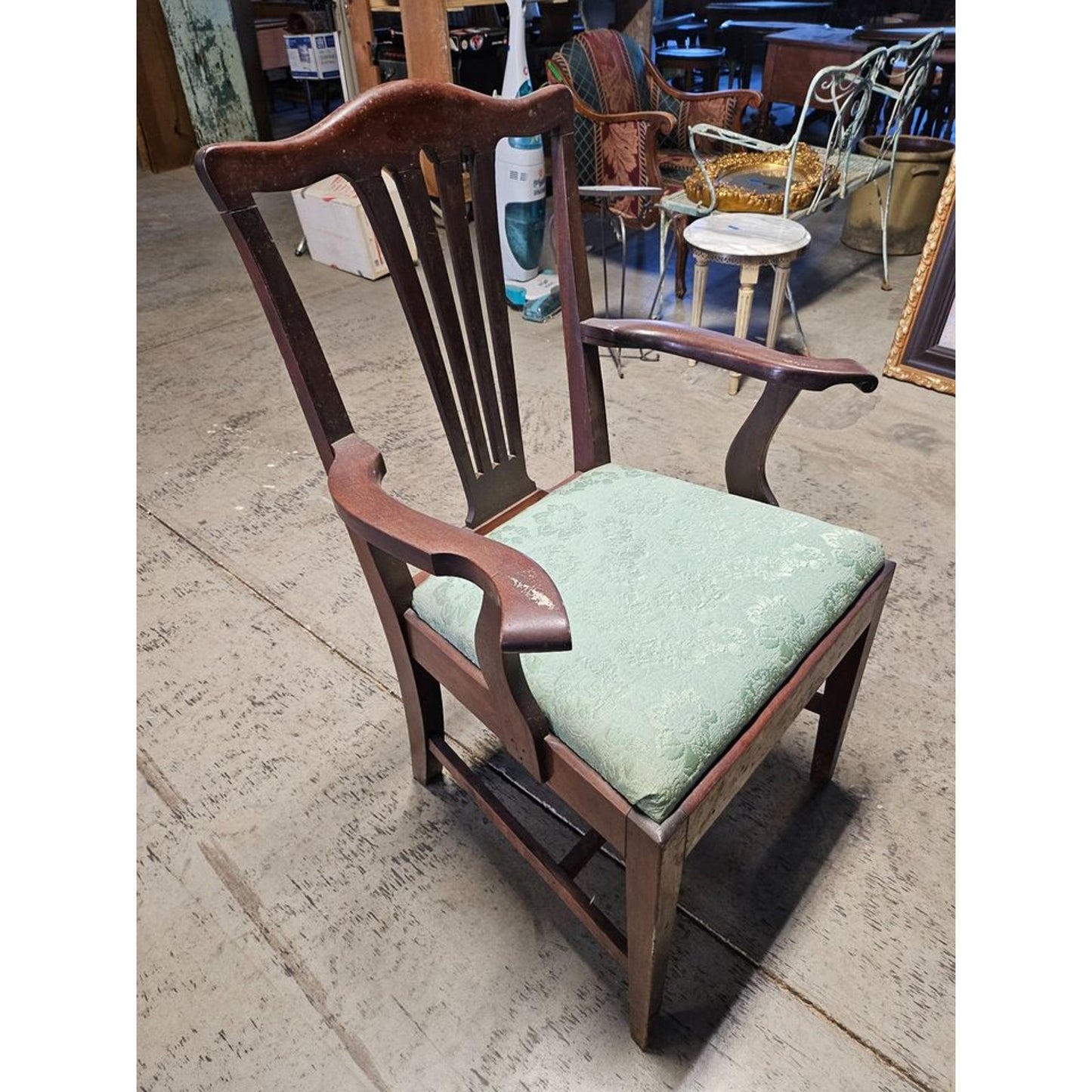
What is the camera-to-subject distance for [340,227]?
3.37 metres

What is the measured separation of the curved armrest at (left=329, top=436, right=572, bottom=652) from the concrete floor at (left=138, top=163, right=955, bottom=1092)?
2.25 feet

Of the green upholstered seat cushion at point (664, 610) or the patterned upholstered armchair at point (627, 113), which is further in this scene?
the patterned upholstered armchair at point (627, 113)

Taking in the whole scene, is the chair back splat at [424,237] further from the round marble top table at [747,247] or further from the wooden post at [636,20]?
the wooden post at [636,20]

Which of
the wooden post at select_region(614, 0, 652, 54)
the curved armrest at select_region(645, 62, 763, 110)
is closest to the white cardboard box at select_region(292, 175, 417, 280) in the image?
the curved armrest at select_region(645, 62, 763, 110)

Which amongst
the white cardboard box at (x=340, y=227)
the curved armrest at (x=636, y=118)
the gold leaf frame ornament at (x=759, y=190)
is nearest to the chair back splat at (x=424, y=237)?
the gold leaf frame ornament at (x=759, y=190)

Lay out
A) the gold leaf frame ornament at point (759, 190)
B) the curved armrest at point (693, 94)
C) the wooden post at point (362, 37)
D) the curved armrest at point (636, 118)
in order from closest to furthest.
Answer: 1. the gold leaf frame ornament at point (759, 190)
2. the curved armrest at point (636, 118)
3. the curved armrest at point (693, 94)
4. the wooden post at point (362, 37)

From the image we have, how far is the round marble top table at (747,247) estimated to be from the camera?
2.15 meters

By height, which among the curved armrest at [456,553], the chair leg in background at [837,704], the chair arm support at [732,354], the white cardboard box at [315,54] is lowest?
the chair leg in background at [837,704]

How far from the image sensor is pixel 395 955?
1.11m

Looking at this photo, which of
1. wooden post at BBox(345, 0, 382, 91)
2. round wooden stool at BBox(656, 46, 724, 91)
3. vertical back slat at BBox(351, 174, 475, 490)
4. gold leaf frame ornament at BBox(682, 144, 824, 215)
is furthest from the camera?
round wooden stool at BBox(656, 46, 724, 91)

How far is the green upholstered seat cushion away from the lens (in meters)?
0.78

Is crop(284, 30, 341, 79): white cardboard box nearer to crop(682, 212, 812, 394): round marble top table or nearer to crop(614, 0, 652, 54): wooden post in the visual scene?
crop(614, 0, 652, 54): wooden post

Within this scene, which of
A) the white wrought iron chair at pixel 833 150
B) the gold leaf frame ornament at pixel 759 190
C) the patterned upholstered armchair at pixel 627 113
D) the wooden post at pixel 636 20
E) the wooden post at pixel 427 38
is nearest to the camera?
the white wrought iron chair at pixel 833 150

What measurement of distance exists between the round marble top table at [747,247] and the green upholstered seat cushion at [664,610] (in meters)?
1.22
